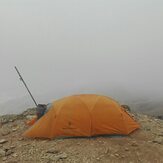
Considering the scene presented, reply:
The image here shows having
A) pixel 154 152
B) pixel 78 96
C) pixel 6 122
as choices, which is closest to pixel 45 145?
pixel 78 96

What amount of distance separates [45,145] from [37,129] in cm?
173

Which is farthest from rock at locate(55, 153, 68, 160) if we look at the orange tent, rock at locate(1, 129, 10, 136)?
rock at locate(1, 129, 10, 136)

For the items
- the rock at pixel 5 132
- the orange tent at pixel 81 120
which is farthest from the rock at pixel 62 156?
the rock at pixel 5 132

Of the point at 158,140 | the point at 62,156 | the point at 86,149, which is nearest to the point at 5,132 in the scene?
the point at 62,156

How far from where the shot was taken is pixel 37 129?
1727 cm

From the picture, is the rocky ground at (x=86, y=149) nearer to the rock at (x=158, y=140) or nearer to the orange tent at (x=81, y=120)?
the rock at (x=158, y=140)

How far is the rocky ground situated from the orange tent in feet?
1.36

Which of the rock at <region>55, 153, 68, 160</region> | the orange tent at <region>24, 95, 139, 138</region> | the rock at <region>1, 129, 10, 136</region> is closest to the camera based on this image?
the rock at <region>55, 153, 68, 160</region>

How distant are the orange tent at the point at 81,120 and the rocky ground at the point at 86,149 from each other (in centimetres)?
41

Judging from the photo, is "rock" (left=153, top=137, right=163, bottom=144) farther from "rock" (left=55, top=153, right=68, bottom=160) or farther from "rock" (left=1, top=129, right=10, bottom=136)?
"rock" (left=1, top=129, right=10, bottom=136)

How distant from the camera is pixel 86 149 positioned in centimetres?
1502

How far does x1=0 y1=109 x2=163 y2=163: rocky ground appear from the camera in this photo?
1434 cm

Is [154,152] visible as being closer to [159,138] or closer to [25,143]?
[159,138]

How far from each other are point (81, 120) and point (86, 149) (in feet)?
7.36
